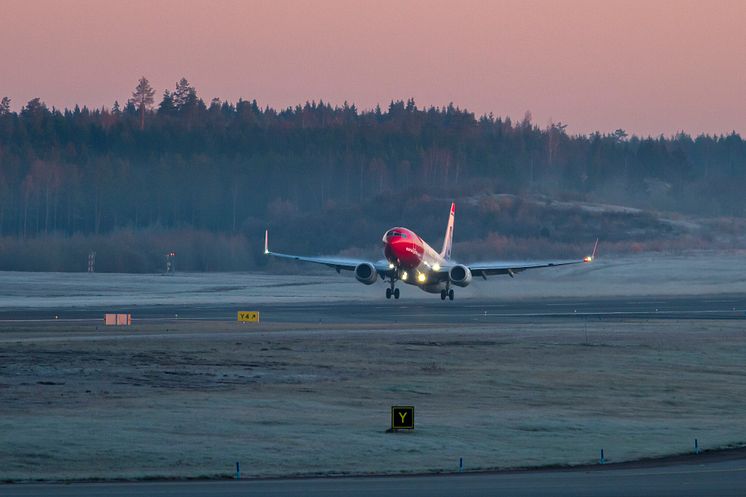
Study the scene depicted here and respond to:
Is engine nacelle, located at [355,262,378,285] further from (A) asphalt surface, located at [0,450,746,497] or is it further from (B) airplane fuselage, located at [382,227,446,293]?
(A) asphalt surface, located at [0,450,746,497]

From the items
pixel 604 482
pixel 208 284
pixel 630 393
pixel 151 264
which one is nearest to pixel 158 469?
pixel 604 482

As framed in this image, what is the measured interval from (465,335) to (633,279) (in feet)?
186

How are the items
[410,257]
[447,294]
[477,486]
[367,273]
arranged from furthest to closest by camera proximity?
[447,294] → [367,273] → [410,257] → [477,486]

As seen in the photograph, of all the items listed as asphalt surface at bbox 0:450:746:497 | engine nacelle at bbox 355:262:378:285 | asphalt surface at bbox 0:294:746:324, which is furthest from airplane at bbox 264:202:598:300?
asphalt surface at bbox 0:450:746:497

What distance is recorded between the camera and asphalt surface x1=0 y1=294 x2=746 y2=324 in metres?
75.6

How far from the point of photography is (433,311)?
8244cm

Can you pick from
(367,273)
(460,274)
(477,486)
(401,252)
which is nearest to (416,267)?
(401,252)

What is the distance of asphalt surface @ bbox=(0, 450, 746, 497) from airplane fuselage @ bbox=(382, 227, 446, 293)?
54713 millimetres

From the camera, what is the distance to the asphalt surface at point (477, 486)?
24.2 meters

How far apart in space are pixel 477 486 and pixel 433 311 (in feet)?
188

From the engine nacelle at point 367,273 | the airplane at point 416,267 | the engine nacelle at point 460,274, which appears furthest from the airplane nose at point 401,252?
the engine nacelle at point 460,274

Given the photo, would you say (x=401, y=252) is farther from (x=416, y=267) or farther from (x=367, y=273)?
(x=367, y=273)

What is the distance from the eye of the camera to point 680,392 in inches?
1706

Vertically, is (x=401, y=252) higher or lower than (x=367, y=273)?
higher
